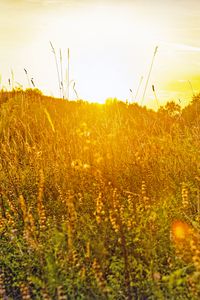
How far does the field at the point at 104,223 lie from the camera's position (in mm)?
3551

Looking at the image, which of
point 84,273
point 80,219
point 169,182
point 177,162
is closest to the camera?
point 84,273

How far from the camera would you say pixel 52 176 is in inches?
228

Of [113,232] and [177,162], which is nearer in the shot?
[113,232]

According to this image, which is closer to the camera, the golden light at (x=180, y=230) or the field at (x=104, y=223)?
the field at (x=104, y=223)

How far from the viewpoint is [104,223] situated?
170 inches

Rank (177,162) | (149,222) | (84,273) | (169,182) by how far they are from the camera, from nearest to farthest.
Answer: (84,273), (149,222), (169,182), (177,162)

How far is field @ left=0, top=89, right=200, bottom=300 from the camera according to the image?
11.6 feet

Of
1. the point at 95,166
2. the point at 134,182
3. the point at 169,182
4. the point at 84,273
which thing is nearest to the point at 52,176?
the point at 95,166

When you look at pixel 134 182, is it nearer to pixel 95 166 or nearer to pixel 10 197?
pixel 95 166

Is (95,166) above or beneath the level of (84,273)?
above

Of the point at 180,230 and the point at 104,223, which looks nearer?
the point at 180,230

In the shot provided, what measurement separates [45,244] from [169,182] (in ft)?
5.33

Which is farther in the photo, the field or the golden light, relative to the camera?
the golden light

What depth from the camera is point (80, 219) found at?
4.37m
